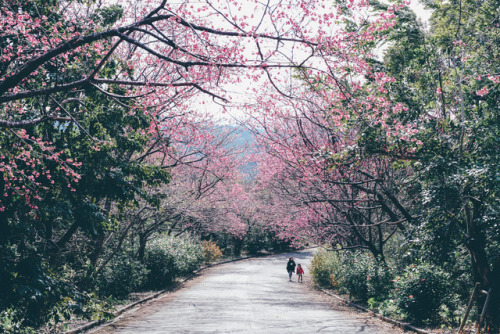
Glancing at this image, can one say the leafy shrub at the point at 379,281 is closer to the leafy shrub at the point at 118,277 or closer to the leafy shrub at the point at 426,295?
the leafy shrub at the point at 426,295

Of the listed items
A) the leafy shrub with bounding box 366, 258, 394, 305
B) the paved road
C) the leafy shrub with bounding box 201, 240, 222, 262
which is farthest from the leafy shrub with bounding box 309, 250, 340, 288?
the leafy shrub with bounding box 201, 240, 222, 262

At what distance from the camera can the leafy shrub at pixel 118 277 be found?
1560 cm

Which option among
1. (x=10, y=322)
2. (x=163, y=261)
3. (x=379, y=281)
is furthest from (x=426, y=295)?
(x=163, y=261)

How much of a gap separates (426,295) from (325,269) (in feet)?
42.6

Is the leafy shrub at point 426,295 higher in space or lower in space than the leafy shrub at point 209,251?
lower

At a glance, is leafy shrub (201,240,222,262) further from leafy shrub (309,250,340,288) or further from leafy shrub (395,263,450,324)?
leafy shrub (395,263,450,324)

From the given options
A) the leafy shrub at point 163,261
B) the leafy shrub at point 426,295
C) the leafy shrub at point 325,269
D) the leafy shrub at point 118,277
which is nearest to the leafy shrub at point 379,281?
the leafy shrub at point 426,295

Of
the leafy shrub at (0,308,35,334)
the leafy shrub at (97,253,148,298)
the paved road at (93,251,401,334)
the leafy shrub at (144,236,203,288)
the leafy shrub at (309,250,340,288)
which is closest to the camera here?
the leafy shrub at (0,308,35,334)

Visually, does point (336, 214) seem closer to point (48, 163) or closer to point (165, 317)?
point (165, 317)

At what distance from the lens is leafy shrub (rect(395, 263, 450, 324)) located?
1136cm

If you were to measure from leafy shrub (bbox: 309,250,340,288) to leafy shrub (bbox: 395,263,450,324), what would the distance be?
422 inches

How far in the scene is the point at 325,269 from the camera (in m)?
24.1

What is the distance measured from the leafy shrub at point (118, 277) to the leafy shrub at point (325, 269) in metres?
11.2

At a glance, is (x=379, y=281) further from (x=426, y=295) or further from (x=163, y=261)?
(x=163, y=261)
